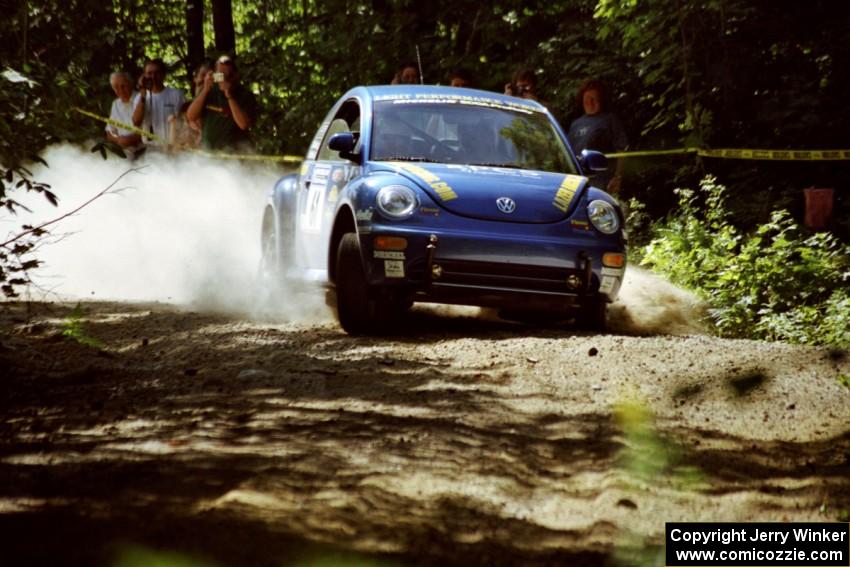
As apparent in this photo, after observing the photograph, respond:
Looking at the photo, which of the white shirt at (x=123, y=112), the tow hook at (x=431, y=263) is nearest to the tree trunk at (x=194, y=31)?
the white shirt at (x=123, y=112)

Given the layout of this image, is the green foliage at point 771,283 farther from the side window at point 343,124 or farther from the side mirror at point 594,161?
the side window at point 343,124

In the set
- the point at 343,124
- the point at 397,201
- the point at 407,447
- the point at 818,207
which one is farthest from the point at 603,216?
the point at 818,207

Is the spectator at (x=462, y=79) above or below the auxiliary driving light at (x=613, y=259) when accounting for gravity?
above

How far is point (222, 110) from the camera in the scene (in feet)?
54.7

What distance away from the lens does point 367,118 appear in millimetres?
9828

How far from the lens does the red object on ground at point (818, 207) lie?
1309 centimetres

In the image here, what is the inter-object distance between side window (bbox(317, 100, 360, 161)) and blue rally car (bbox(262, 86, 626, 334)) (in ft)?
0.73

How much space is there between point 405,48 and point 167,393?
1422 cm

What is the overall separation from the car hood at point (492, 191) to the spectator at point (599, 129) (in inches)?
159

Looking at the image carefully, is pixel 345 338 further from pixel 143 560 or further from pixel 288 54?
pixel 288 54

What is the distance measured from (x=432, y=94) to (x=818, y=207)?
5042 mm

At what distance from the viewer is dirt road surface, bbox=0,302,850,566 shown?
13.6 feet

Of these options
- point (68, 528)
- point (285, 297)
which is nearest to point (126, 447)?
point (68, 528)

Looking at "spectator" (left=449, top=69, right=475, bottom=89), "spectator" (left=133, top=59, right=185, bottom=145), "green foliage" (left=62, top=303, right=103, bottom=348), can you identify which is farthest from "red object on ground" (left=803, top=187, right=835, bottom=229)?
"spectator" (left=133, top=59, right=185, bottom=145)
